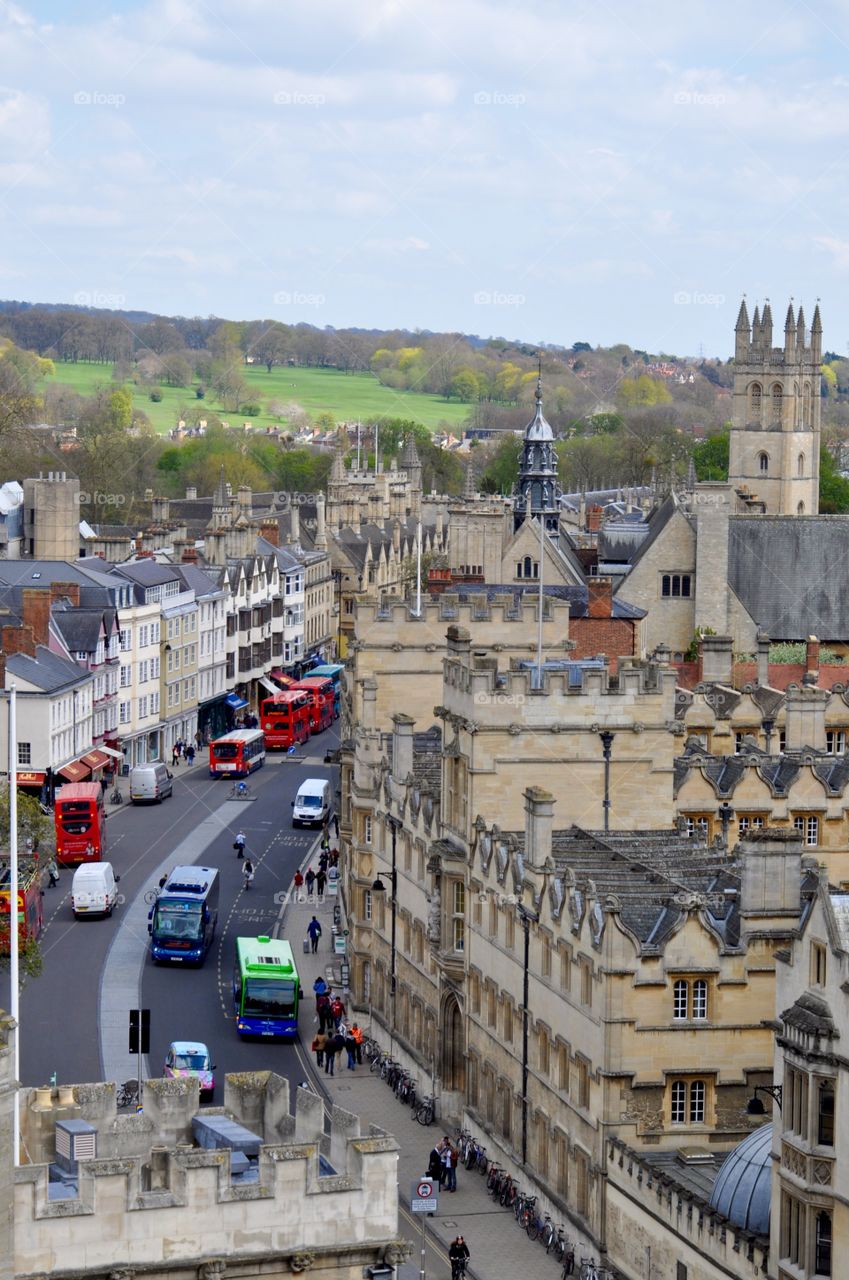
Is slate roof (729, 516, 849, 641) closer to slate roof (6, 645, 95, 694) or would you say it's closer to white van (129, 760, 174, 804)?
white van (129, 760, 174, 804)

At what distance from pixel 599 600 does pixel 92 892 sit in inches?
926

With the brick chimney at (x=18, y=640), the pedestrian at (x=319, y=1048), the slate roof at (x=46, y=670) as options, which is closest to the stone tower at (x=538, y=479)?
the slate roof at (x=46, y=670)

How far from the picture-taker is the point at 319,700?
469 feet

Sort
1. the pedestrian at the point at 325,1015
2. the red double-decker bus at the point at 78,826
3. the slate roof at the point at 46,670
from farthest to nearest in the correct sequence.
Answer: the slate roof at the point at 46,670 < the red double-decker bus at the point at 78,826 < the pedestrian at the point at 325,1015

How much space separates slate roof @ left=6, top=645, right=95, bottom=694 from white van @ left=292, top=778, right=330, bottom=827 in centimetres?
1120

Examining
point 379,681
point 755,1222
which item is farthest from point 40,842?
point 755,1222

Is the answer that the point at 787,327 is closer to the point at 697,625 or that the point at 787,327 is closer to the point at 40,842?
the point at 697,625

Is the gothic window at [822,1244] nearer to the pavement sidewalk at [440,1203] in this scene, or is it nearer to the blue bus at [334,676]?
the pavement sidewalk at [440,1203]

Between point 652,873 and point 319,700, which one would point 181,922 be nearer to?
point 652,873

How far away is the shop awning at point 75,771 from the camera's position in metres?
115

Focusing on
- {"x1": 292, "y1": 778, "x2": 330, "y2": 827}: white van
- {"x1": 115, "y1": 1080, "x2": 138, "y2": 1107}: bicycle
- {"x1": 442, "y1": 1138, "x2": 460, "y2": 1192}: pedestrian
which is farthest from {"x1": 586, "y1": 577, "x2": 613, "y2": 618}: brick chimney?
{"x1": 442, "y1": 1138, "x2": 460, "y2": 1192}: pedestrian

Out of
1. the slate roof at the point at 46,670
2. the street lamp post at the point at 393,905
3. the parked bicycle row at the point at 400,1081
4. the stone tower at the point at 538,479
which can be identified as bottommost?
the parked bicycle row at the point at 400,1081

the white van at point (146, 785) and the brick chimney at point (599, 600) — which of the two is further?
the white van at point (146, 785)

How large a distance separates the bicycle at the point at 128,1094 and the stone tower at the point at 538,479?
2794 inches
